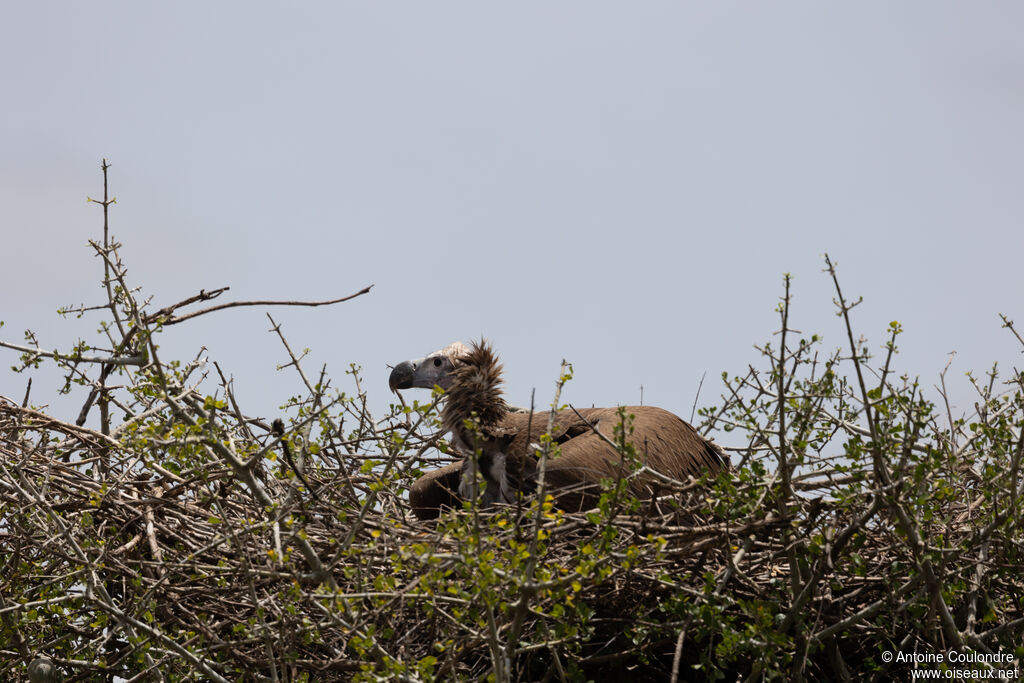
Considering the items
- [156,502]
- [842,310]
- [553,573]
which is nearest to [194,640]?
[156,502]

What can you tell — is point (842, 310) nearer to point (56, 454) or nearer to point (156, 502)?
point (156, 502)

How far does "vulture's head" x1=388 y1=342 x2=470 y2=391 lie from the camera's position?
734cm

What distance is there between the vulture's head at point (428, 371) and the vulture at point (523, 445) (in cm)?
5

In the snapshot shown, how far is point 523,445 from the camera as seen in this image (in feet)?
21.0

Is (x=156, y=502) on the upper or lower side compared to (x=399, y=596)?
upper

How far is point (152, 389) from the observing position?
14.6 feet

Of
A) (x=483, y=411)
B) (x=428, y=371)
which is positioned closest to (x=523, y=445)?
(x=483, y=411)

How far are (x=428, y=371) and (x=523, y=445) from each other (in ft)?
4.29

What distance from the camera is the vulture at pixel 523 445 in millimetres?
5969

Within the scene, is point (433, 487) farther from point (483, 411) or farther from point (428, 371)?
point (428, 371)

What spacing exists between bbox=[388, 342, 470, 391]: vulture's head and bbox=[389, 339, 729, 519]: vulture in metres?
0.05

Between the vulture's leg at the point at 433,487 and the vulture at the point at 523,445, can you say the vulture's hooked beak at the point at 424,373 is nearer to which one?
the vulture at the point at 523,445

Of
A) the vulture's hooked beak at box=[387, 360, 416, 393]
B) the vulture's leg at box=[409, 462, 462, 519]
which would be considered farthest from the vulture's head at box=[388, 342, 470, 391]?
the vulture's leg at box=[409, 462, 462, 519]

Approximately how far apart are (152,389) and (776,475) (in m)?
2.49
